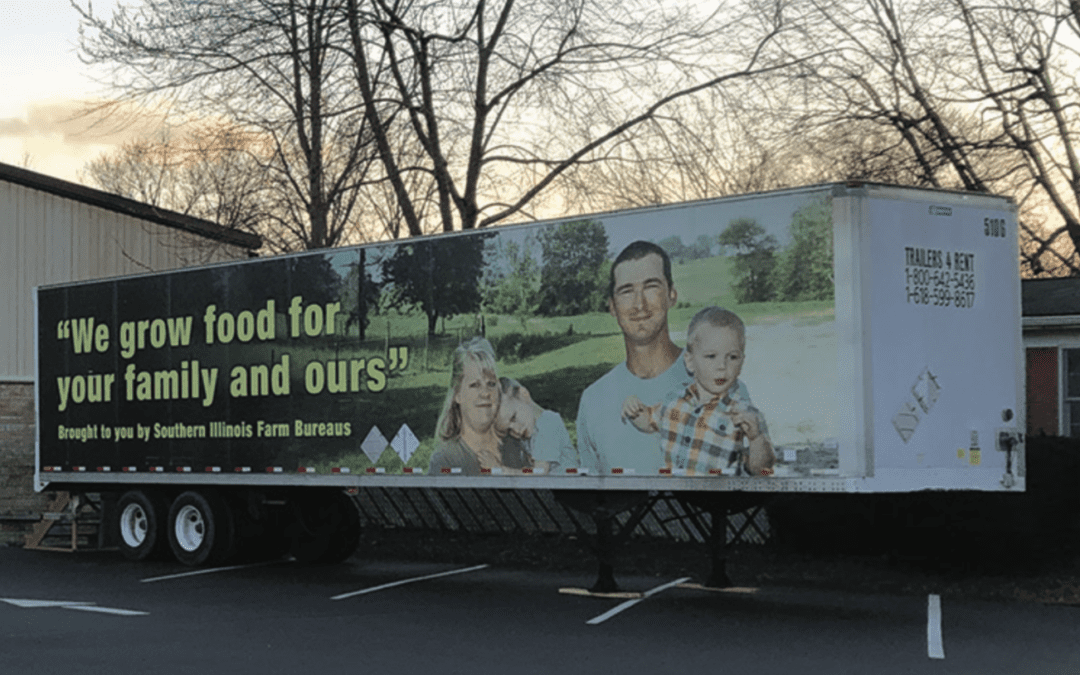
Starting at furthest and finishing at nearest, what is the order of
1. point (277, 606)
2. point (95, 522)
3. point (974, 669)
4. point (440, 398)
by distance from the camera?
point (95, 522)
point (440, 398)
point (277, 606)
point (974, 669)

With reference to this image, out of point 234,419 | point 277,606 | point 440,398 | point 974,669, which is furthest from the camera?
point 234,419

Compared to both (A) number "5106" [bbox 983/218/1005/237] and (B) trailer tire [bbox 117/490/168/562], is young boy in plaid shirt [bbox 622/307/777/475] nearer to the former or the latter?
(A) number "5106" [bbox 983/218/1005/237]

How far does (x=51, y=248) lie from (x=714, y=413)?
57.7ft

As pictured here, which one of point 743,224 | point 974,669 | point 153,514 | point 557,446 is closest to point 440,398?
point 557,446

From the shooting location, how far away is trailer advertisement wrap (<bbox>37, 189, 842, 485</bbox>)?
13211 millimetres

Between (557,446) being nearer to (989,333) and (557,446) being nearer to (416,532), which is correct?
(989,333)

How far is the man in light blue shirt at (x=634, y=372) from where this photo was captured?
45.3 feet

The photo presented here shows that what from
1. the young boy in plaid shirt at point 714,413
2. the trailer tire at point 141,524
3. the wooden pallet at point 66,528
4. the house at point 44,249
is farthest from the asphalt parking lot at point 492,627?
the house at point 44,249

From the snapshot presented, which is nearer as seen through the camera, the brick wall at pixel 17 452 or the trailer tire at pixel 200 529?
the trailer tire at pixel 200 529

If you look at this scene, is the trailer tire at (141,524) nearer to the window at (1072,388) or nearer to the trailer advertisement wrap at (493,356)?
the trailer advertisement wrap at (493,356)

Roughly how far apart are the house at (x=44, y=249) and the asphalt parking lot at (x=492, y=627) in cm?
864

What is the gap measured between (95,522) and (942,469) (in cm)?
1392

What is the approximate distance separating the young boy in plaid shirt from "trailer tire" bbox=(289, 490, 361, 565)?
6.27m

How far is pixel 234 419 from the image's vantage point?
17.7m
